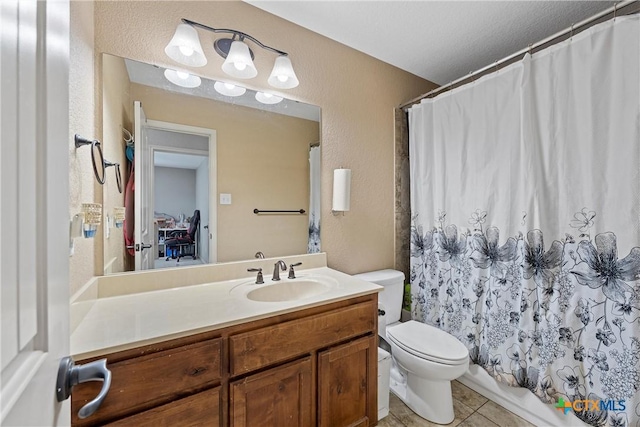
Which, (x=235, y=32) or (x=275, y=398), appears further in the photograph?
(x=235, y=32)

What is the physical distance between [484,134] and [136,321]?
82.5 inches

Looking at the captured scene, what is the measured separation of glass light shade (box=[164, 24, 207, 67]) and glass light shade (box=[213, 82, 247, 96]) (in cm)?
14

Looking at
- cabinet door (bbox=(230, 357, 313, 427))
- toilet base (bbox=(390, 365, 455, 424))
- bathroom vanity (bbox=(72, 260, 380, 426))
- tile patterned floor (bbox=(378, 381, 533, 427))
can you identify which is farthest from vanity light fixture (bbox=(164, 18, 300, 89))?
tile patterned floor (bbox=(378, 381, 533, 427))

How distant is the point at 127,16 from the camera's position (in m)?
1.30

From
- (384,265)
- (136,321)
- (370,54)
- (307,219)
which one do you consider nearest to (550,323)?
(384,265)

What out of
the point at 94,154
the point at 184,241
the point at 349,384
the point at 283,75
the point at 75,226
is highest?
the point at 283,75

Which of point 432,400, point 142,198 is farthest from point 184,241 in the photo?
point 432,400

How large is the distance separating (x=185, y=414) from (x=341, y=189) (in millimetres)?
1421

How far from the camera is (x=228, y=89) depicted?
5.10 ft

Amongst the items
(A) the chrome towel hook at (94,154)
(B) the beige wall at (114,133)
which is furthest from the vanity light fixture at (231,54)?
(A) the chrome towel hook at (94,154)

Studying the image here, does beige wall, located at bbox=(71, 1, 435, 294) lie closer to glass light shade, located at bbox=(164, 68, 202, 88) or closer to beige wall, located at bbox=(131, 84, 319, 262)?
glass light shade, located at bbox=(164, 68, 202, 88)

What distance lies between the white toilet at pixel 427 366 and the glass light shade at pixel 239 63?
180cm

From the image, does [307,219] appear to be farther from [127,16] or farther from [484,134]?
[127,16]

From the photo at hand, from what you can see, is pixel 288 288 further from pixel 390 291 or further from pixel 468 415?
pixel 468 415
